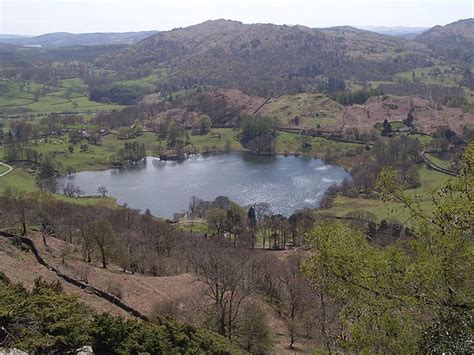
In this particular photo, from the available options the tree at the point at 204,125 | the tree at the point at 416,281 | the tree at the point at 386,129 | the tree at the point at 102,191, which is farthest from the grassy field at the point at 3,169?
the tree at the point at 416,281

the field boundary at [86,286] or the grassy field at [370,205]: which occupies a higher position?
the field boundary at [86,286]

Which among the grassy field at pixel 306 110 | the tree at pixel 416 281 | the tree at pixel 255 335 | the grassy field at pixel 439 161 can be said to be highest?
the tree at pixel 416 281

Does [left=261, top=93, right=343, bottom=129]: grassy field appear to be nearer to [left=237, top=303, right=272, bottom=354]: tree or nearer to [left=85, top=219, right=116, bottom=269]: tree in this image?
[left=85, top=219, right=116, bottom=269]: tree

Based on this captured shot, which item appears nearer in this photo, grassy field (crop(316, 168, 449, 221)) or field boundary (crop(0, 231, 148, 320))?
field boundary (crop(0, 231, 148, 320))

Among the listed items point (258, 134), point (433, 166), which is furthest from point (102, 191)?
point (433, 166)

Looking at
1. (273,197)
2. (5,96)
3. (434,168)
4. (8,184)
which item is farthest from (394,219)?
(5,96)

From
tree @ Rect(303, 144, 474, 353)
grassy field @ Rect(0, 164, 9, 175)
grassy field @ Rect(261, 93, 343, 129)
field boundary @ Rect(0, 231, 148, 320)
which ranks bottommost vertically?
grassy field @ Rect(0, 164, 9, 175)

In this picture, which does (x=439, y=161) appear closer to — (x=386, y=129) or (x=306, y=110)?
(x=386, y=129)

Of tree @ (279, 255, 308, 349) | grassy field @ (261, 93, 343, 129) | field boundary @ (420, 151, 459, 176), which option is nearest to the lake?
field boundary @ (420, 151, 459, 176)

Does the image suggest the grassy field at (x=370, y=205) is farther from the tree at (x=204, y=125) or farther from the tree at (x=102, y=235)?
the tree at (x=204, y=125)
